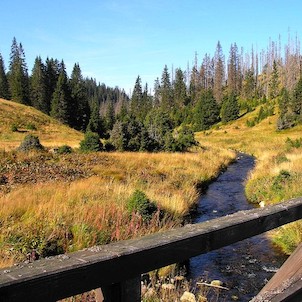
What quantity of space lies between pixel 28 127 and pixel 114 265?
145 feet

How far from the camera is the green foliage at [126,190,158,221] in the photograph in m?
9.25

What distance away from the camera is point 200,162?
24.2 metres

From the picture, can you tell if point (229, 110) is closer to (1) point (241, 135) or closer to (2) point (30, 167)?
(1) point (241, 135)

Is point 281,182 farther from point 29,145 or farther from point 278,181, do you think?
point 29,145

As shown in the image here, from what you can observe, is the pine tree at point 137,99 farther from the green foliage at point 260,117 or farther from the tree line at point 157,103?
the green foliage at point 260,117

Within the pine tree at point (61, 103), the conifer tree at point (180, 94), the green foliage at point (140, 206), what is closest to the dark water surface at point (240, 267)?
the green foliage at point (140, 206)

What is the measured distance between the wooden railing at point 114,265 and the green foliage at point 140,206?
7135mm

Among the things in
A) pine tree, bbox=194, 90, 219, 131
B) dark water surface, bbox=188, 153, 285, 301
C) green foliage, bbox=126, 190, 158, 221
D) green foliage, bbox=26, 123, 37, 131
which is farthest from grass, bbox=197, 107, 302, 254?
green foliage, bbox=26, 123, 37, 131

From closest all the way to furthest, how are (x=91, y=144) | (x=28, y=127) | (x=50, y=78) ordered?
(x=91, y=144) → (x=28, y=127) → (x=50, y=78)

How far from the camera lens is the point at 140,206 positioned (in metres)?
9.34

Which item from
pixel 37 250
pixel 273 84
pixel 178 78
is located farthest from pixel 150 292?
pixel 178 78

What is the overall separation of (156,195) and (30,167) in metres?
6.85

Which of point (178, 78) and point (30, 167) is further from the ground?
point (178, 78)

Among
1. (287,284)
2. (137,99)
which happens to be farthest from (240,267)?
(137,99)
